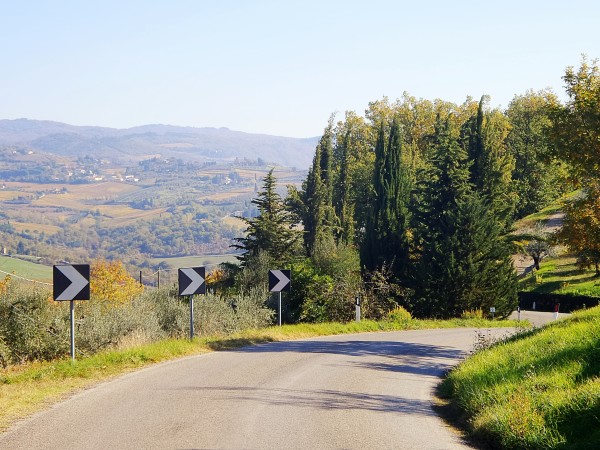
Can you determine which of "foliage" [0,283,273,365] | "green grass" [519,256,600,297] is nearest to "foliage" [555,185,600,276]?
"foliage" [0,283,273,365]

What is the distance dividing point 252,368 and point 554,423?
24.8 ft

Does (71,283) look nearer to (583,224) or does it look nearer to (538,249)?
(583,224)

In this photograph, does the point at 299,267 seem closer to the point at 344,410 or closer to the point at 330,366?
the point at 330,366

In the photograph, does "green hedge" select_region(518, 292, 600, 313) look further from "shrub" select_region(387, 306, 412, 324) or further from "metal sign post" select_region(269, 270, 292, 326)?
"metal sign post" select_region(269, 270, 292, 326)

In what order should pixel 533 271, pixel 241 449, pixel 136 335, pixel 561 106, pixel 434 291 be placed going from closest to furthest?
pixel 241 449 → pixel 136 335 → pixel 561 106 → pixel 434 291 → pixel 533 271

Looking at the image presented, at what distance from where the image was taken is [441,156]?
49.0m

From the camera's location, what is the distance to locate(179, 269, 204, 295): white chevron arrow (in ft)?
61.0

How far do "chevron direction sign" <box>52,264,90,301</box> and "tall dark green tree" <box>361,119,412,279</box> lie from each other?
3546 centimetres

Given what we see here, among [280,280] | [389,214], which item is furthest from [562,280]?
[280,280]

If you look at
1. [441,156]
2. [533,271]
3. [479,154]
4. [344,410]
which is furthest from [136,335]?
[533,271]

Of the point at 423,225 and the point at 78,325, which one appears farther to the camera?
the point at 423,225

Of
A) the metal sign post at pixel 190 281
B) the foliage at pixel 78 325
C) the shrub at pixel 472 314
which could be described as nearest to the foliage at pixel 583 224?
the foliage at pixel 78 325

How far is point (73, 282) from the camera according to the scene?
48.5 ft

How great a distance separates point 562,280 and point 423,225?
71.3 feet
